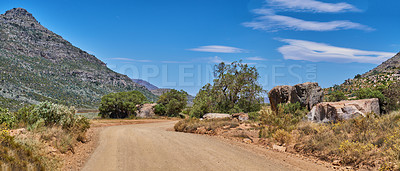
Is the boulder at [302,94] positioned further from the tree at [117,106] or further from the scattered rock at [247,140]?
the tree at [117,106]

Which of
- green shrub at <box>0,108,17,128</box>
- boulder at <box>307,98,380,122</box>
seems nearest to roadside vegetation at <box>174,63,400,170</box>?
boulder at <box>307,98,380,122</box>

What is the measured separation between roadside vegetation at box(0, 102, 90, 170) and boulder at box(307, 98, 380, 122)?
45.9 ft

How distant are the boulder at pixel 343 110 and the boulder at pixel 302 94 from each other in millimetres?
5638

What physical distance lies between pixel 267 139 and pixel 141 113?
138 ft

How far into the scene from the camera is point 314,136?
1301cm

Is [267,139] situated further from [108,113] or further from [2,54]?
[2,54]

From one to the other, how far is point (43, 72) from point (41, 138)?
107925 mm

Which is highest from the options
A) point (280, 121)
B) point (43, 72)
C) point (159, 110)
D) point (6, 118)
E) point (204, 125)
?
point (43, 72)

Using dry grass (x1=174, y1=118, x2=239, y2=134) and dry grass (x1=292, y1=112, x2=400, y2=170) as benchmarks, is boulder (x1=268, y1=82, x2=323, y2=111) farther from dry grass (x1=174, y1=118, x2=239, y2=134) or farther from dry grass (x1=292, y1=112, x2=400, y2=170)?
dry grass (x1=292, y1=112, x2=400, y2=170)

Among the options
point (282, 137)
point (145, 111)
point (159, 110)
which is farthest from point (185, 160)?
point (145, 111)

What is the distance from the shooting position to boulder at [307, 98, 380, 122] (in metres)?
15.1

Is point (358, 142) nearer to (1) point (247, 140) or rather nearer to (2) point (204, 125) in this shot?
(1) point (247, 140)

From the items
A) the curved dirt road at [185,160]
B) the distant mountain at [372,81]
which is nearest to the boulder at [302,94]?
the curved dirt road at [185,160]

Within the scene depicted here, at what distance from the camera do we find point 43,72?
104938 mm
